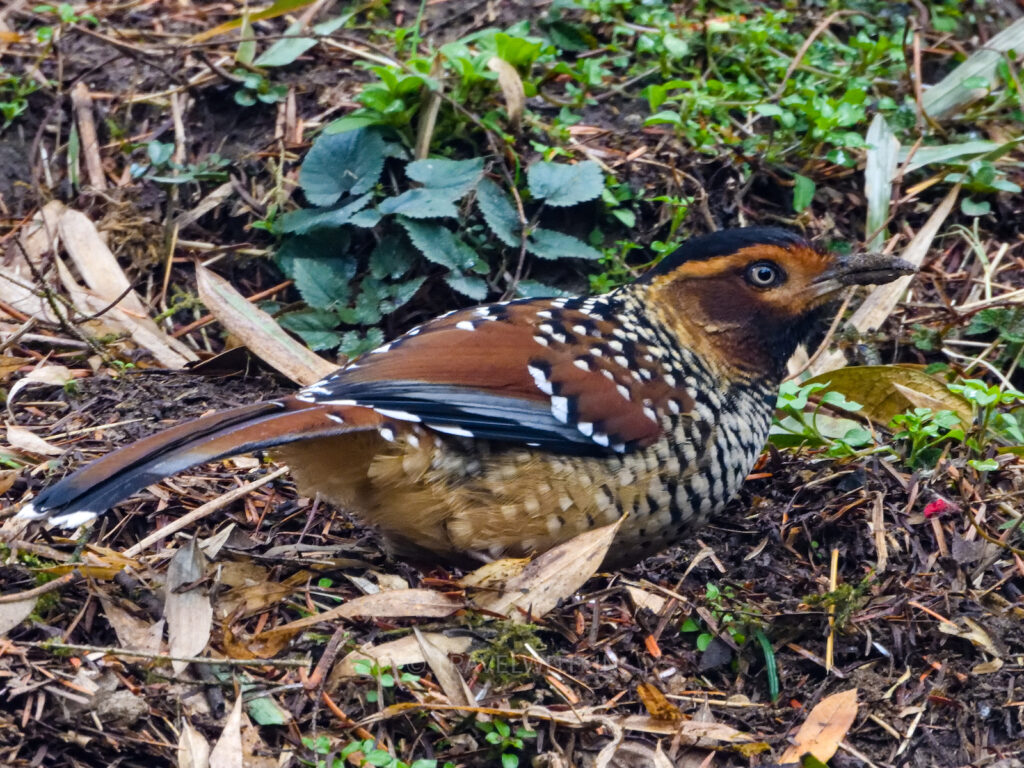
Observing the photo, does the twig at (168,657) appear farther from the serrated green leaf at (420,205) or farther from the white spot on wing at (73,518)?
the serrated green leaf at (420,205)

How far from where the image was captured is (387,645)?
2.87m

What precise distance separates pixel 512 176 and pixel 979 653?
2432 mm

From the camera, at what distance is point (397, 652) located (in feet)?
9.33

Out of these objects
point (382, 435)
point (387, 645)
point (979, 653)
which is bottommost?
point (979, 653)

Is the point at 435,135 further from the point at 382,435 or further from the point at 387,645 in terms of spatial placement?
the point at 387,645

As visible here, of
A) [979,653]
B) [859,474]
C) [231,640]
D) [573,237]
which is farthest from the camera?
[573,237]

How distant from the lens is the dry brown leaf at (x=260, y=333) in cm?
407

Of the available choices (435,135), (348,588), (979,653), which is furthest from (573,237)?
(979,653)

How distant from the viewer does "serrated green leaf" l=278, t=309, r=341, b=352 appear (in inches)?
169

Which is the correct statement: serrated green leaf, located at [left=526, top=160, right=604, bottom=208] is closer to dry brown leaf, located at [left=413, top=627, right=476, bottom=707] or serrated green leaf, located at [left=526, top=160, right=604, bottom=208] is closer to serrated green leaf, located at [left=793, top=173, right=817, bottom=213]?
serrated green leaf, located at [left=793, top=173, right=817, bottom=213]

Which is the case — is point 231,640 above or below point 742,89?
below

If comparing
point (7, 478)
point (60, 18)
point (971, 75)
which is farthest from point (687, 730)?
point (60, 18)

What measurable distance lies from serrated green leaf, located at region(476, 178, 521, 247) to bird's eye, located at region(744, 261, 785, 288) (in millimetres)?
1007

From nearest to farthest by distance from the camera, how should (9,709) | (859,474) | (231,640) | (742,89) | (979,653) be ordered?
(9,709), (231,640), (979,653), (859,474), (742,89)
